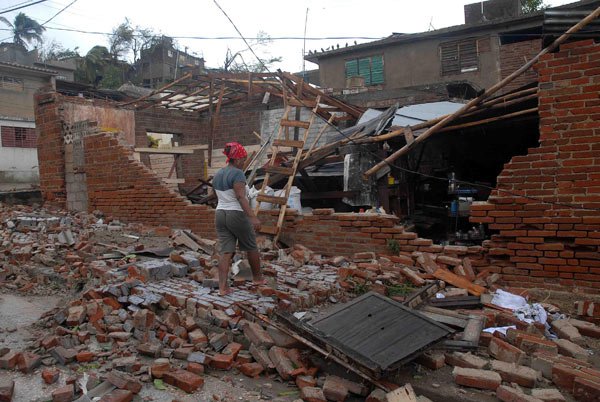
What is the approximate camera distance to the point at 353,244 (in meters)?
6.96

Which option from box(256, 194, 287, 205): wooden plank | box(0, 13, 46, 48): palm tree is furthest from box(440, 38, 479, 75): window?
box(0, 13, 46, 48): palm tree

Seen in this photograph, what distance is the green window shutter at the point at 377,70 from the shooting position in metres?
18.8

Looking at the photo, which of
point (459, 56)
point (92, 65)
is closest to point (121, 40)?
point (92, 65)

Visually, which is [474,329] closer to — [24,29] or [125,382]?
[125,382]

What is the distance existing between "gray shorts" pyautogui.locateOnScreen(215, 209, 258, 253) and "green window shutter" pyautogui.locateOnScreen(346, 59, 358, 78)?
15552 millimetres

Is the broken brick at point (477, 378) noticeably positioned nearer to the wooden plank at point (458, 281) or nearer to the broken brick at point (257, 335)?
the broken brick at point (257, 335)

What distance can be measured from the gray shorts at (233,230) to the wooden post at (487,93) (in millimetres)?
2744

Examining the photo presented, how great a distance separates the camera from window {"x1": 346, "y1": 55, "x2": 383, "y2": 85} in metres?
18.8

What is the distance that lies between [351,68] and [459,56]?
4.33 meters

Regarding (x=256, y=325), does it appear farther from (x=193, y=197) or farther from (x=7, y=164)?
(x=7, y=164)

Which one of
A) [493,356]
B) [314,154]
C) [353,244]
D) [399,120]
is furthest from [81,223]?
[493,356]

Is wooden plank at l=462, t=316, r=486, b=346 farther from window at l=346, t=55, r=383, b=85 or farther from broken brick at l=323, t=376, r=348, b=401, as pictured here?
window at l=346, t=55, r=383, b=85

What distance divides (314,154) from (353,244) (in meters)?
2.00

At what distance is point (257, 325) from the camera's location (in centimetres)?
416
